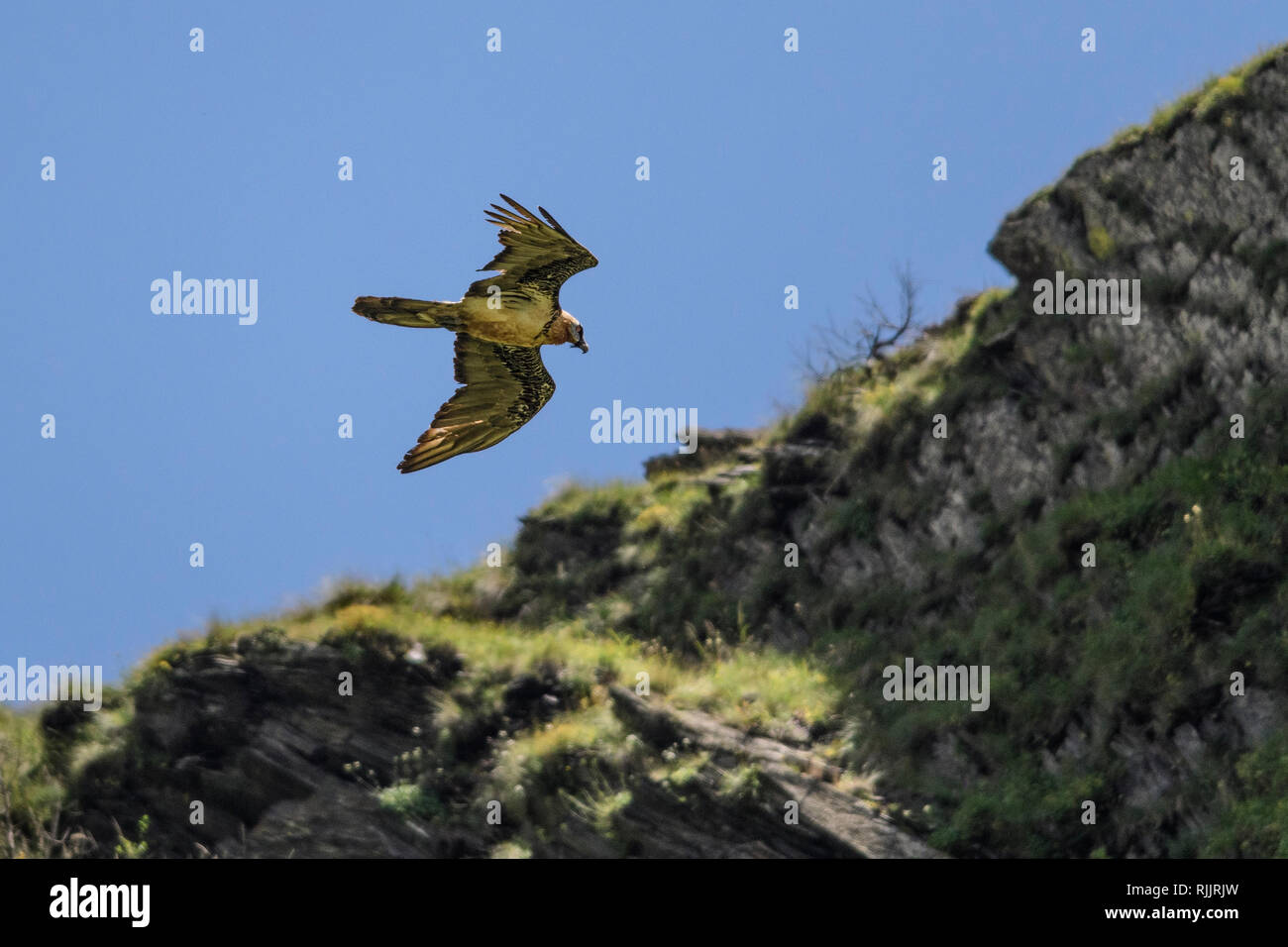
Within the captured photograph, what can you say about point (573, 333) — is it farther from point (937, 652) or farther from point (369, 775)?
point (937, 652)

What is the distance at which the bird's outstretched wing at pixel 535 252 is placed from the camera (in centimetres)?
1056

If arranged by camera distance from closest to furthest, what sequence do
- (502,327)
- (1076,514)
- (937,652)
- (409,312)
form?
1. (409,312)
2. (502,327)
3. (1076,514)
4. (937,652)

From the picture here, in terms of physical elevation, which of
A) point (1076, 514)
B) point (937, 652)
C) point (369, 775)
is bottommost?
point (369, 775)

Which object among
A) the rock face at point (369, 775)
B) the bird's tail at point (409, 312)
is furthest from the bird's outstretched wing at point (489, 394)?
the rock face at point (369, 775)

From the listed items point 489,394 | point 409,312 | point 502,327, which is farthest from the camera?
point 489,394

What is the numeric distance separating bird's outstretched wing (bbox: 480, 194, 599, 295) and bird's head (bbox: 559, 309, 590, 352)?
0.50 meters

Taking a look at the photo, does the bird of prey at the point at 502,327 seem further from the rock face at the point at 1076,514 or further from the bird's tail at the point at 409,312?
the rock face at the point at 1076,514

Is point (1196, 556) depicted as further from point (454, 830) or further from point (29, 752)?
point (29, 752)

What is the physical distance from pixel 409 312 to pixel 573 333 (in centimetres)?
154

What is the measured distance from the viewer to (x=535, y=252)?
10.8 metres

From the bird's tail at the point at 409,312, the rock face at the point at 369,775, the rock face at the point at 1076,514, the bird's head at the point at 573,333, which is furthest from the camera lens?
the rock face at the point at 1076,514

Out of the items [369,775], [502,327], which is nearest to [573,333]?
[502,327]

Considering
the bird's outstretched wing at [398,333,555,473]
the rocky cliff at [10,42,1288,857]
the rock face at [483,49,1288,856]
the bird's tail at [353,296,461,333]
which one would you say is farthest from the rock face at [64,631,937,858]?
the bird's tail at [353,296,461,333]
